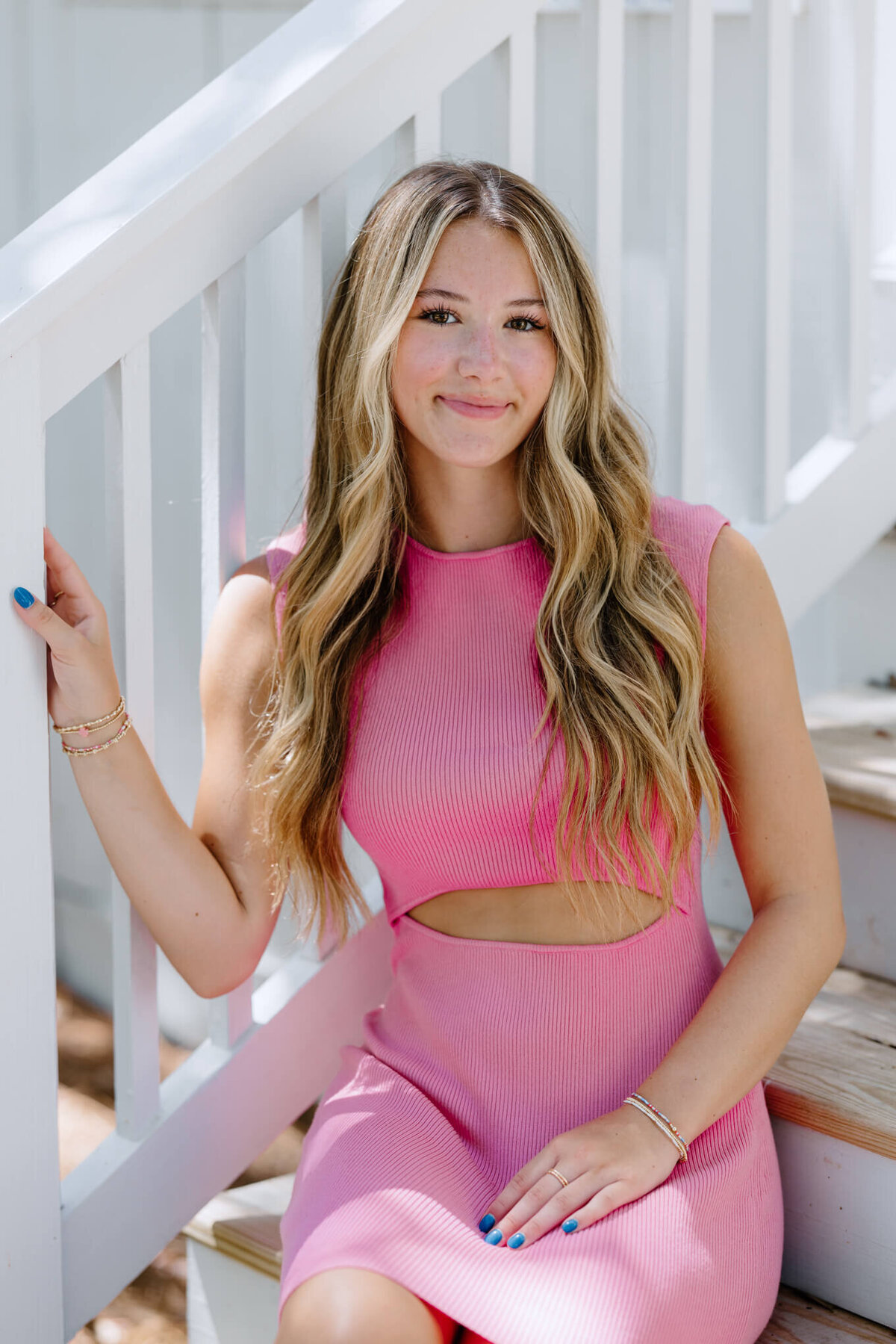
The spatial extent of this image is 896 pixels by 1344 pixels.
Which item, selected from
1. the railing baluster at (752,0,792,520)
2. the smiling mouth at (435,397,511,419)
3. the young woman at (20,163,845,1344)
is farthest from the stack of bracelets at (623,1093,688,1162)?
the railing baluster at (752,0,792,520)

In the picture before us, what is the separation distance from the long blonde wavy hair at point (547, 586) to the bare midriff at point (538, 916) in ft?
0.05

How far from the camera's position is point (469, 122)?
265 cm

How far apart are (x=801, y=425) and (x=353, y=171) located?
3.13ft

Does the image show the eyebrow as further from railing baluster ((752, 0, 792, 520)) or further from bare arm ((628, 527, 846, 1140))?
railing baluster ((752, 0, 792, 520))

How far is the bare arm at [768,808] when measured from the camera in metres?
1.51

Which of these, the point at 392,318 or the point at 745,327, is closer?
the point at 392,318

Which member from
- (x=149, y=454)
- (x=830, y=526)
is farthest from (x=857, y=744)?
(x=149, y=454)

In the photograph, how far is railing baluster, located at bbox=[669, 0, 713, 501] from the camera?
72.8 inches

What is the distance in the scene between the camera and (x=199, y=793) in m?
1.63

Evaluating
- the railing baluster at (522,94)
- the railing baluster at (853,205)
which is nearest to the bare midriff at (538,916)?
the railing baluster at (522,94)

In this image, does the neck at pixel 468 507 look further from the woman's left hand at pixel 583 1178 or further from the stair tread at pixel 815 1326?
the stair tread at pixel 815 1326

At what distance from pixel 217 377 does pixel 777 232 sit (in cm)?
85

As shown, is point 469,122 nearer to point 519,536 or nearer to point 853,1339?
point 519,536

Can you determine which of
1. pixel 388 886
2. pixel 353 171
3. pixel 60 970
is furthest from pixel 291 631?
pixel 60 970
